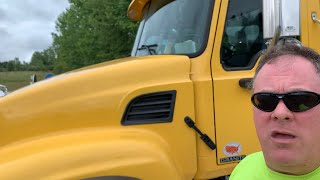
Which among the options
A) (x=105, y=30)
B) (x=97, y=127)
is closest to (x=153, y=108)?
(x=97, y=127)

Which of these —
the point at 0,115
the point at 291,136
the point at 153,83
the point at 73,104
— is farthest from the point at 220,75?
the point at 291,136

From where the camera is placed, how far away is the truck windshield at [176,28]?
301cm

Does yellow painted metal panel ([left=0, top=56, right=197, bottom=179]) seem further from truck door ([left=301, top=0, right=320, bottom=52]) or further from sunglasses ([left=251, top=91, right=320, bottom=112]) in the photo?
sunglasses ([left=251, top=91, right=320, bottom=112])

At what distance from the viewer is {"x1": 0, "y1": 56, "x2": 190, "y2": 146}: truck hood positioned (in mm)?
2590

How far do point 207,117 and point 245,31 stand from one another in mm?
723

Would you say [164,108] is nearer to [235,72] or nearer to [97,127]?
[97,127]

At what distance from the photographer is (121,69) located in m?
2.80

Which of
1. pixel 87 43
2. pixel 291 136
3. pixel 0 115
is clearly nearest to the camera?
pixel 291 136

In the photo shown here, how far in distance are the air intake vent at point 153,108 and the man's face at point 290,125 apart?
4.76 feet

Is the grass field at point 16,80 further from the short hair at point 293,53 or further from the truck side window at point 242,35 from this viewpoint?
the short hair at point 293,53

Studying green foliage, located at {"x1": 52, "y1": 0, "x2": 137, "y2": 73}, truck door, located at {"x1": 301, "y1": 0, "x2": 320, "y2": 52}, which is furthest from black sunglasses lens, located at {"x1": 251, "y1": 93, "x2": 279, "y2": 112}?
green foliage, located at {"x1": 52, "y1": 0, "x2": 137, "y2": 73}

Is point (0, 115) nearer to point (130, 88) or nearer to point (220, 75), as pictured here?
point (130, 88)

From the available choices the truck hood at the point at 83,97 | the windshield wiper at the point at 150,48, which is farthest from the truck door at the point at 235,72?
the windshield wiper at the point at 150,48

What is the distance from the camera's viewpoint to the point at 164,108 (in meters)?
2.80
